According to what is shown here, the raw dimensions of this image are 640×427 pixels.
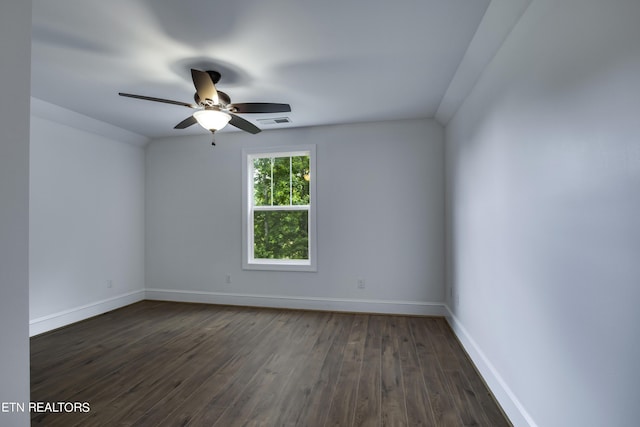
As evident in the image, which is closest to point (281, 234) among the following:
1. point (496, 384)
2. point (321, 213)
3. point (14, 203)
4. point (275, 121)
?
point (321, 213)

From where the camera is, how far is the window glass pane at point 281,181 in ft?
14.7

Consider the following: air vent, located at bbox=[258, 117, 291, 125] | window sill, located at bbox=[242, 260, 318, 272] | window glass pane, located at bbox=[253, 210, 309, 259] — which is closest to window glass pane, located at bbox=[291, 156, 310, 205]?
window glass pane, located at bbox=[253, 210, 309, 259]

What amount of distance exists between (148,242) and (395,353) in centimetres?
406

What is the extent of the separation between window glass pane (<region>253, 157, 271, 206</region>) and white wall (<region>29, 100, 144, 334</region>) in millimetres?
1853

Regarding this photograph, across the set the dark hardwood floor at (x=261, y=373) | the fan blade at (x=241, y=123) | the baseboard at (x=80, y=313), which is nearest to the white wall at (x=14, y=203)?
the dark hardwood floor at (x=261, y=373)

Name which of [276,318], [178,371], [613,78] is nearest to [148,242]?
[276,318]

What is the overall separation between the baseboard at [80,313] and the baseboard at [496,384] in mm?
4449

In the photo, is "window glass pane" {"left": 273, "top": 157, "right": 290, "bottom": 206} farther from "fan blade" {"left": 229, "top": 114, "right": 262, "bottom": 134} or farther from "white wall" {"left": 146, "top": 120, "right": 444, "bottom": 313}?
"fan blade" {"left": 229, "top": 114, "right": 262, "bottom": 134}

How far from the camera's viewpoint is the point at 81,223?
3895 millimetres

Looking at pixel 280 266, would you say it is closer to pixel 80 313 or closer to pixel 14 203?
pixel 80 313

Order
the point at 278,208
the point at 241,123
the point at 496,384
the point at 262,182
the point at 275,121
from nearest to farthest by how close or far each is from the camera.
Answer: the point at 496,384, the point at 241,123, the point at 275,121, the point at 278,208, the point at 262,182

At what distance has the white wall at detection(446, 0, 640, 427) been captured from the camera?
40.5 inches

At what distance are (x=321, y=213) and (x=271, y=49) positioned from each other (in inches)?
91.3

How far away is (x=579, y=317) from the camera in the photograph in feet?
4.14
